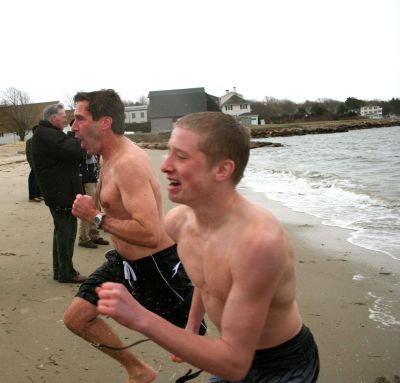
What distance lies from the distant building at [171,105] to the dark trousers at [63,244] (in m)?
70.6

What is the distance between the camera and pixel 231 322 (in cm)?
163

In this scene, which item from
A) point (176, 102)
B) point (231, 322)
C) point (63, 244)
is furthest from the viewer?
point (176, 102)

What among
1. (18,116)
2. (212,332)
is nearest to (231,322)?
(212,332)

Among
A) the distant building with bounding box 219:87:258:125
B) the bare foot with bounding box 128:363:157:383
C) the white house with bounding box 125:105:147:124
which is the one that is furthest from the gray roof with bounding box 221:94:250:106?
the bare foot with bounding box 128:363:157:383

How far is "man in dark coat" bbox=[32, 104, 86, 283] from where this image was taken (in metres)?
5.50

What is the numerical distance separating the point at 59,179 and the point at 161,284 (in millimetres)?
2882

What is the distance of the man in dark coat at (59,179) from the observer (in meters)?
5.50

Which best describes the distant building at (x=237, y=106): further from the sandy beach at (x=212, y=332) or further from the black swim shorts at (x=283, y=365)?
the black swim shorts at (x=283, y=365)

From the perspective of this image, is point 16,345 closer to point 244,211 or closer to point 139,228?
point 139,228

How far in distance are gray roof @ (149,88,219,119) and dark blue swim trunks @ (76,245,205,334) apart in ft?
245

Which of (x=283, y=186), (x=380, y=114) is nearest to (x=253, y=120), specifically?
(x=380, y=114)

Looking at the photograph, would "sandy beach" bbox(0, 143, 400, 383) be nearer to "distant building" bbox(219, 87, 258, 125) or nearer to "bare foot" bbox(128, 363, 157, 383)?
"bare foot" bbox(128, 363, 157, 383)

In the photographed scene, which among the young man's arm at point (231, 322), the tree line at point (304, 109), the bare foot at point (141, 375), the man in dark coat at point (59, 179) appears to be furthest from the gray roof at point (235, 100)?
the young man's arm at point (231, 322)

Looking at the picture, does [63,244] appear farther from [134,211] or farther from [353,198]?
[353,198]
